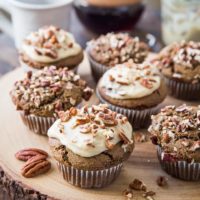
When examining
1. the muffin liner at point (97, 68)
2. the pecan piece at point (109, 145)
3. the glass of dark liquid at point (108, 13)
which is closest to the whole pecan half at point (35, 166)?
the pecan piece at point (109, 145)

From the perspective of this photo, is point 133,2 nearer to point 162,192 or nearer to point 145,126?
point 145,126

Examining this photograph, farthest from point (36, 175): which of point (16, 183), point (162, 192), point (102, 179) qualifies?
point (162, 192)

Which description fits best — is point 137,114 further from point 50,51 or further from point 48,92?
point 50,51

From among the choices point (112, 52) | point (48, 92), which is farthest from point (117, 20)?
point (48, 92)

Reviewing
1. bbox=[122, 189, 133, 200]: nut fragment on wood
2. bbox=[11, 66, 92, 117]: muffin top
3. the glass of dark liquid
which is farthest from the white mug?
bbox=[122, 189, 133, 200]: nut fragment on wood

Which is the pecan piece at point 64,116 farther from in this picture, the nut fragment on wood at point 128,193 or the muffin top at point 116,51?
the muffin top at point 116,51
